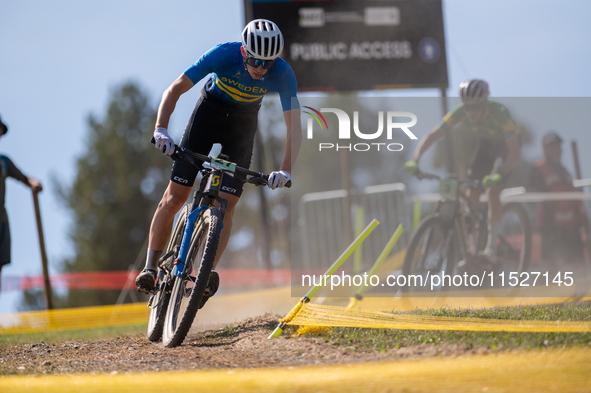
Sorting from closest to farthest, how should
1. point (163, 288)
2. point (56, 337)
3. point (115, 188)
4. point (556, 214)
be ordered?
point (163, 288), point (56, 337), point (556, 214), point (115, 188)

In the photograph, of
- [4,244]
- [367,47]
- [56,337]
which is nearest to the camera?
[4,244]

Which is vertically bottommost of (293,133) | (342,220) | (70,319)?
(70,319)

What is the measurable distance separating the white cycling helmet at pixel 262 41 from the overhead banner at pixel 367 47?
6.46 m

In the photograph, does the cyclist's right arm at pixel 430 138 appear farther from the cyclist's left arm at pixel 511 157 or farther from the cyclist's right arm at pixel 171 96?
the cyclist's right arm at pixel 171 96

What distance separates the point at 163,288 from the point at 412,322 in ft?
5.92

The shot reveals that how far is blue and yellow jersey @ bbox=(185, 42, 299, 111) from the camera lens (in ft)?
13.3

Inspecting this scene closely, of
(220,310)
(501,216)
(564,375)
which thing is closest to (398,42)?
(501,216)

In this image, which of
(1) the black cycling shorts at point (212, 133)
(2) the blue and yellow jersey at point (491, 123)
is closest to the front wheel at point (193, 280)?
(1) the black cycling shorts at point (212, 133)

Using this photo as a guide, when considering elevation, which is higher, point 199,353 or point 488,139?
point 488,139

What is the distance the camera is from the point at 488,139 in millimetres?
6918

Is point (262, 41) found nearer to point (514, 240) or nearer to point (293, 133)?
point (293, 133)

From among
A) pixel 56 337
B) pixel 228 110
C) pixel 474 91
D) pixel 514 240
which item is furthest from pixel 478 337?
pixel 56 337

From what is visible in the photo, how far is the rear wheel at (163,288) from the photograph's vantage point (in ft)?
13.6

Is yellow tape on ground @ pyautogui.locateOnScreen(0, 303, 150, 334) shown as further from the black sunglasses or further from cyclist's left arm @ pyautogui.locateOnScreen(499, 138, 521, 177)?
cyclist's left arm @ pyautogui.locateOnScreen(499, 138, 521, 177)
